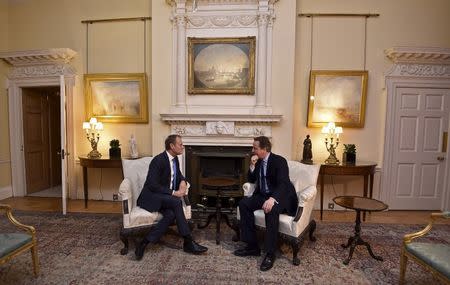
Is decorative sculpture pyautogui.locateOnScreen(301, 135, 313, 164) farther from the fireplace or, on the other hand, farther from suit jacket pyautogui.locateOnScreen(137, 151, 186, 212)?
suit jacket pyautogui.locateOnScreen(137, 151, 186, 212)

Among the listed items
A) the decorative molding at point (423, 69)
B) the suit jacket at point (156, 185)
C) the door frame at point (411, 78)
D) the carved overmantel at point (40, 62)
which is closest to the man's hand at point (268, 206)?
the suit jacket at point (156, 185)

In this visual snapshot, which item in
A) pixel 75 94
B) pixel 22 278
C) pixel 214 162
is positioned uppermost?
pixel 75 94

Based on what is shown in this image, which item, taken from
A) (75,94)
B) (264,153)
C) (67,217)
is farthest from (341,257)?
(75,94)

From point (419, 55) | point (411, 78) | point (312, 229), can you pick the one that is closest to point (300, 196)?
point (312, 229)

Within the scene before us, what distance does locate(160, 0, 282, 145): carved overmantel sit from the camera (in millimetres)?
4410

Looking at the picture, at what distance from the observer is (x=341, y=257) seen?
3020 mm

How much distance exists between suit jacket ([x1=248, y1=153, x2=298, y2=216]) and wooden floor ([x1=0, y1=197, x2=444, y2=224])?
57.5 inches

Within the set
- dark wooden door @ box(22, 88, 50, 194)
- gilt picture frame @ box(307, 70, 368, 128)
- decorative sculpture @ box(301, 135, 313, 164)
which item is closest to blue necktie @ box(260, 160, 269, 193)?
decorative sculpture @ box(301, 135, 313, 164)

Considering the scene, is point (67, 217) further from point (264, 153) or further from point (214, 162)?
point (264, 153)

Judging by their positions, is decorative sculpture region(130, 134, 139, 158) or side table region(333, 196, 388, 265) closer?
side table region(333, 196, 388, 265)

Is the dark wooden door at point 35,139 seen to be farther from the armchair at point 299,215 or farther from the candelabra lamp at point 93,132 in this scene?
the armchair at point 299,215

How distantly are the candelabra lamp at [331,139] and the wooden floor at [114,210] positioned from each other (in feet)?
2.96

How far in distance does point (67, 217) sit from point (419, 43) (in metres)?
6.30

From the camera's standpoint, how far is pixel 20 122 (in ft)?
17.8
